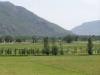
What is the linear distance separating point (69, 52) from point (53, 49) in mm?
8635

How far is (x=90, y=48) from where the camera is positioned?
4060 inches

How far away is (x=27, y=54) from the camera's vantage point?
10106cm
